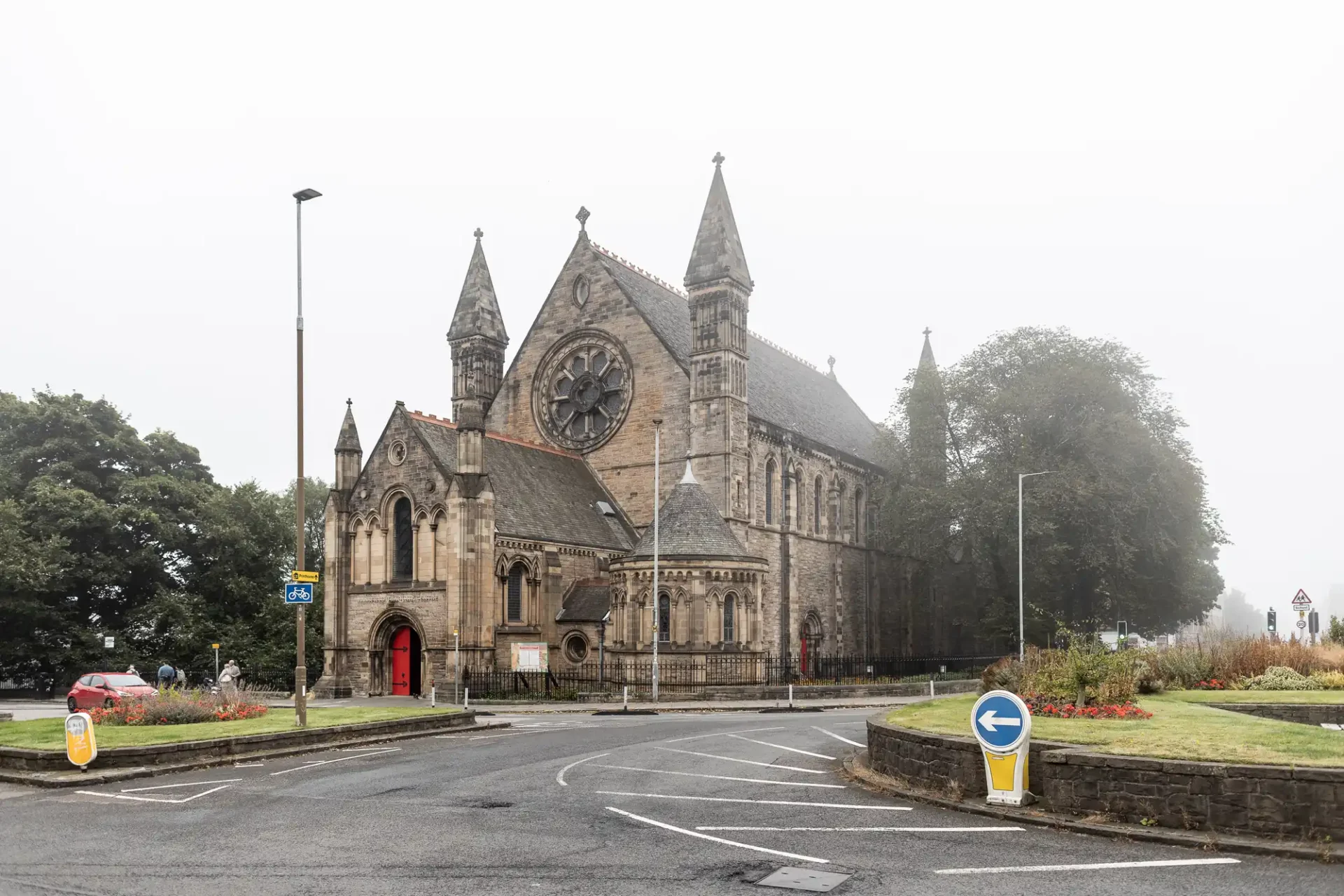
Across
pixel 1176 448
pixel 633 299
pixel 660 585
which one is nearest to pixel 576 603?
pixel 660 585

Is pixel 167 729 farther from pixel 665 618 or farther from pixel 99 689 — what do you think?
pixel 665 618

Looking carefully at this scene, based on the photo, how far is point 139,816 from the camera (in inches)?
527

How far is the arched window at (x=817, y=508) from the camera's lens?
53625mm

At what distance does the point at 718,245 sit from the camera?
153ft

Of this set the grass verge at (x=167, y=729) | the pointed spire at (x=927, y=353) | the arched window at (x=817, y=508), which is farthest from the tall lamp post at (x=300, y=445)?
the pointed spire at (x=927, y=353)

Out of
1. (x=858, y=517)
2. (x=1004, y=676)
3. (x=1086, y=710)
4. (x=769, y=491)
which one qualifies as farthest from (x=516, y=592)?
(x=1086, y=710)

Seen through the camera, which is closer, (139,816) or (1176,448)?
(139,816)

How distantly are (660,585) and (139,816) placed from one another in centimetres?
2776

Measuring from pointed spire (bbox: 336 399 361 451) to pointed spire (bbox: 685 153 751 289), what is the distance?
1500 cm

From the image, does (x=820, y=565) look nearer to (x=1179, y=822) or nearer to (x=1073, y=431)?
(x=1073, y=431)

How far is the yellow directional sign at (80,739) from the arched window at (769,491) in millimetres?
34039

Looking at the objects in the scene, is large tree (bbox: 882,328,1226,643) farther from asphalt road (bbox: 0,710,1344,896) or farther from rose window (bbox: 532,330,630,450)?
asphalt road (bbox: 0,710,1344,896)

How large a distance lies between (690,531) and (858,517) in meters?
19.4

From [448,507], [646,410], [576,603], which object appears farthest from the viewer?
[646,410]
